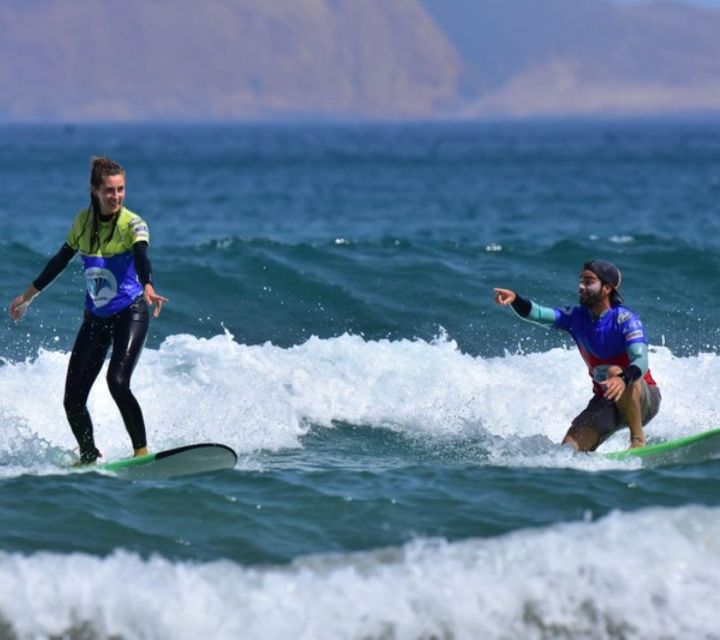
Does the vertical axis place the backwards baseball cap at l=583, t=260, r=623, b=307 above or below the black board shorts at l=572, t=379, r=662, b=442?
above

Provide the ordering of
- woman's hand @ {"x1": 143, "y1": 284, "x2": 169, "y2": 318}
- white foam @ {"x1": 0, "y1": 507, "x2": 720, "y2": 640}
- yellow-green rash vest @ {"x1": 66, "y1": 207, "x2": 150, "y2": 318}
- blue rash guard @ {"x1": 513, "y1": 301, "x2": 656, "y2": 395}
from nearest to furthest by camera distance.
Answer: white foam @ {"x1": 0, "y1": 507, "x2": 720, "y2": 640} < woman's hand @ {"x1": 143, "y1": 284, "x2": 169, "y2": 318} < yellow-green rash vest @ {"x1": 66, "y1": 207, "x2": 150, "y2": 318} < blue rash guard @ {"x1": 513, "y1": 301, "x2": 656, "y2": 395}

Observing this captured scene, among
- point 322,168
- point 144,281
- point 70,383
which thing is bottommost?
point 70,383

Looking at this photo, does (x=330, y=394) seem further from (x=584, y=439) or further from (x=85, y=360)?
(x=85, y=360)

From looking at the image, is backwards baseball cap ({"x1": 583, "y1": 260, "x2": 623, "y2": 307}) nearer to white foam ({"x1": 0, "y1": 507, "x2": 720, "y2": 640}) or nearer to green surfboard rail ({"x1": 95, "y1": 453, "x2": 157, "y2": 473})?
white foam ({"x1": 0, "y1": 507, "x2": 720, "y2": 640})

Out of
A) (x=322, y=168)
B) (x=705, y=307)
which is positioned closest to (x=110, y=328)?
(x=705, y=307)

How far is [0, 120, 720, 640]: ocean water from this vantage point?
7.62 metres

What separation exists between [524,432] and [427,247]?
9612mm

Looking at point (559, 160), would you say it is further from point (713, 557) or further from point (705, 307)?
point (713, 557)

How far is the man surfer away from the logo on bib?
258 centimetres

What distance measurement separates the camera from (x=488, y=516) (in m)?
8.83

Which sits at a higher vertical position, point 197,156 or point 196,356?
point 197,156

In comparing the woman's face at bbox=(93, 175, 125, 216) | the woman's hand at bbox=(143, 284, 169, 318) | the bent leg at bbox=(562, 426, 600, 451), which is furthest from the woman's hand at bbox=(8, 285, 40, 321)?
the bent leg at bbox=(562, 426, 600, 451)

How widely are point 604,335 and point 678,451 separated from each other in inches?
38.0

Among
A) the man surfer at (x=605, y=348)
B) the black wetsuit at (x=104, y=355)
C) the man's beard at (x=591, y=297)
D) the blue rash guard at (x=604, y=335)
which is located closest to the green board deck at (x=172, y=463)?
the black wetsuit at (x=104, y=355)
